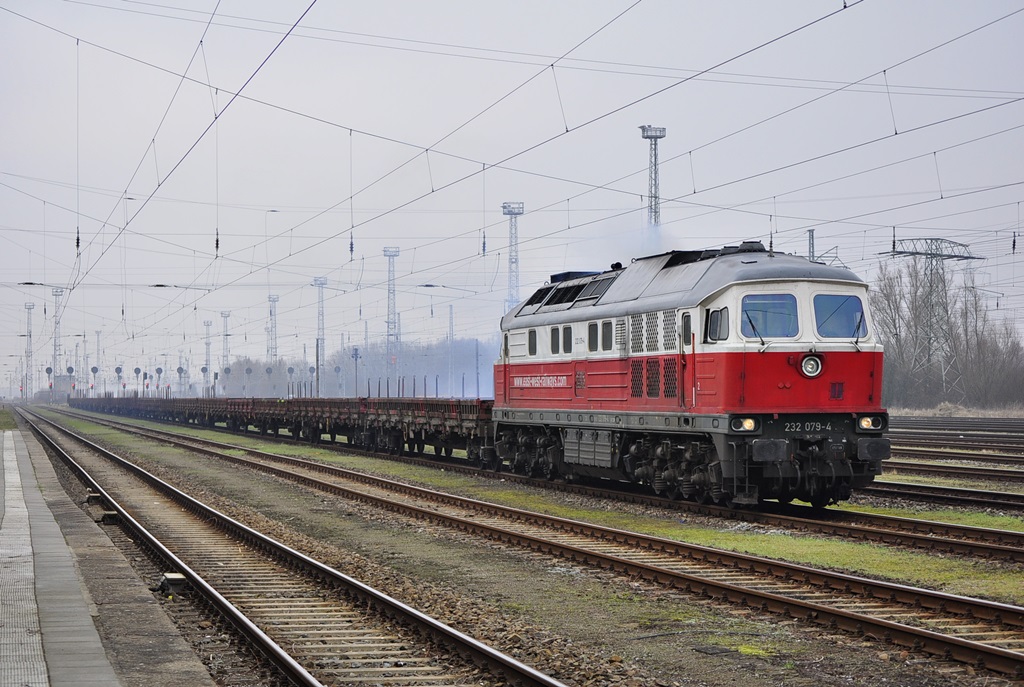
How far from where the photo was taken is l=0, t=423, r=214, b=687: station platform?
9.10 meters

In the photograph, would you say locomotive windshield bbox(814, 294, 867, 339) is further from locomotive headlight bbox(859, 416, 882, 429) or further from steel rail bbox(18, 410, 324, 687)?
steel rail bbox(18, 410, 324, 687)

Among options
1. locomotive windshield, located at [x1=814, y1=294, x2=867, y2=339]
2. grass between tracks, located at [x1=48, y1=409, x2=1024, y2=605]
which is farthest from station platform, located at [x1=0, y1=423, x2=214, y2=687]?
locomotive windshield, located at [x1=814, y1=294, x2=867, y2=339]

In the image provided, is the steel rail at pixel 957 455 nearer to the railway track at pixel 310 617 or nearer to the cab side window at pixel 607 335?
the cab side window at pixel 607 335

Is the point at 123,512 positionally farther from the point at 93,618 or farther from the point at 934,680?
the point at 934,680

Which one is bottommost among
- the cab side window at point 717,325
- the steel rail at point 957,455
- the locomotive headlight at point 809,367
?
the steel rail at point 957,455

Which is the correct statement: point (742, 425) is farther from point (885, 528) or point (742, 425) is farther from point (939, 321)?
point (939, 321)

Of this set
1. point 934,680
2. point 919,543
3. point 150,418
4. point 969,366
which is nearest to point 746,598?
point 934,680

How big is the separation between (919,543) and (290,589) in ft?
28.0

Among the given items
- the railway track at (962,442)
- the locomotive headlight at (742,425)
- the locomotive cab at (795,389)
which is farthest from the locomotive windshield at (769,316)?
the railway track at (962,442)

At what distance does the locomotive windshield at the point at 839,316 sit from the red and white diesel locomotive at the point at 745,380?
0.06ft

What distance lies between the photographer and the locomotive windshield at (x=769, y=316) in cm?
1881

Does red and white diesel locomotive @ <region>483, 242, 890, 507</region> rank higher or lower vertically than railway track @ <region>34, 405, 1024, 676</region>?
higher

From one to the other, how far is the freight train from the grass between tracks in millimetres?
1081

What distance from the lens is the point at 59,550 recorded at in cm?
1619
